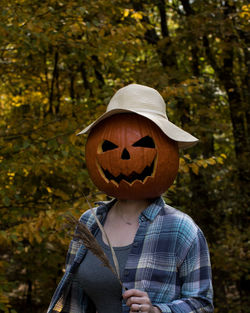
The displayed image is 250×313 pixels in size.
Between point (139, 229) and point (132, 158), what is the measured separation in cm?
33

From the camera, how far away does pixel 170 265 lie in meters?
1.89

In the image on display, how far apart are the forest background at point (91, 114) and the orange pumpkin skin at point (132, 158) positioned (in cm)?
129

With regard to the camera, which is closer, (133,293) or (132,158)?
(133,293)

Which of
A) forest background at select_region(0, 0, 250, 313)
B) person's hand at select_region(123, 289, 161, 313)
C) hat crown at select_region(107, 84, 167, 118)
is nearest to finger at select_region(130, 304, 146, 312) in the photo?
person's hand at select_region(123, 289, 161, 313)

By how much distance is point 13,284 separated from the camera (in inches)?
152

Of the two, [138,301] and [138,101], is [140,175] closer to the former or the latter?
[138,101]

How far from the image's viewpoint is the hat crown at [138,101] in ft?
6.89

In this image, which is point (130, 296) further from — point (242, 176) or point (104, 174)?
point (242, 176)

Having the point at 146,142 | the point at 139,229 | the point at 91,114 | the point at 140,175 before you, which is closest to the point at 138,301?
the point at 139,229

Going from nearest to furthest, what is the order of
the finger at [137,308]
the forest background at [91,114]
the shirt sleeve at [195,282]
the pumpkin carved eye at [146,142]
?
the finger at [137,308] → the shirt sleeve at [195,282] → the pumpkin carved eye at [146,142] → the forest background at [91,114]

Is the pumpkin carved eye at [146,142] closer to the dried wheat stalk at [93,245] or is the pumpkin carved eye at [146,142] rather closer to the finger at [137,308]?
the dried wheat stalk at [93,245]

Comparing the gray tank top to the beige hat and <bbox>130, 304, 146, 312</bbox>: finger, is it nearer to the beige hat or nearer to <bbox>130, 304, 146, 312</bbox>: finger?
<bbox>130, 304, 146, 312</bbox>: finger

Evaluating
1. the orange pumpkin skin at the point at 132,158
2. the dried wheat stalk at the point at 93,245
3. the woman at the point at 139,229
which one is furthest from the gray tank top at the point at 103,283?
the orange pumpkin skin at the point at 132,158

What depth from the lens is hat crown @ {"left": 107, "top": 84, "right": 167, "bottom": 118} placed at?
2.10 metres
